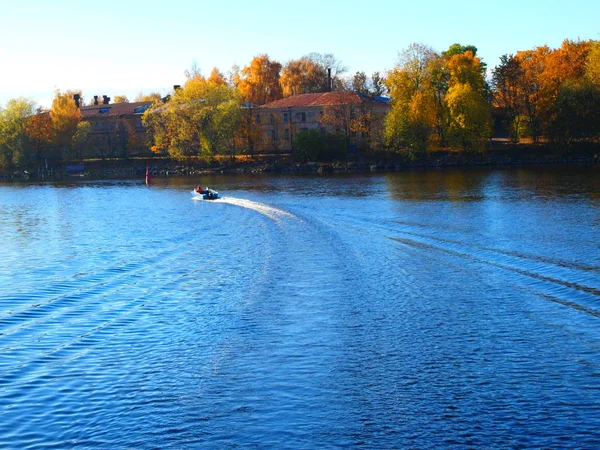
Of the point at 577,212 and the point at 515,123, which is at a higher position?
the point at 515,123

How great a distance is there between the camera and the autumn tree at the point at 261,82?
157000 mm

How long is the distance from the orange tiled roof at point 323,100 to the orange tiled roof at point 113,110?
112 feet

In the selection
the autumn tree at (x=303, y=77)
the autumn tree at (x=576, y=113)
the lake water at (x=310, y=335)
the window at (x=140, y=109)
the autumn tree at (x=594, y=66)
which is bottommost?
the lake water at (x=310, y=335)

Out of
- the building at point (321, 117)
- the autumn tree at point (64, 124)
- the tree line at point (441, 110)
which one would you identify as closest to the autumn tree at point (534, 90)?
the tree line at point (441, 110)

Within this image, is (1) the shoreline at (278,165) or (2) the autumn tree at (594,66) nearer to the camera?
(2) the autumn tree at (594,66)

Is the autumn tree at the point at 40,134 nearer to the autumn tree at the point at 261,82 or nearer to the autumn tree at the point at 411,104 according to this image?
the autumn tree at the point at 261,82

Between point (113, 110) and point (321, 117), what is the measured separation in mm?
54201

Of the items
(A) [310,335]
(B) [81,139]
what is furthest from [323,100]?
(A) [310,335]

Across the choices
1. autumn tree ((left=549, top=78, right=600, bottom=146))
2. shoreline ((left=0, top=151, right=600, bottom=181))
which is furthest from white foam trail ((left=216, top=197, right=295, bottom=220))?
autumn tree ((left=549, top=78, right=600, bottom=146))

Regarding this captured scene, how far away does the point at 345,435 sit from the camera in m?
13.5

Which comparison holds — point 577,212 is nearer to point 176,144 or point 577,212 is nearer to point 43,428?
point 43,428

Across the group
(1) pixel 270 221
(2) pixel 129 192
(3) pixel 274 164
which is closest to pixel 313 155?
(3) pixel 274 164

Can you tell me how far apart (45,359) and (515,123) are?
9912 cm

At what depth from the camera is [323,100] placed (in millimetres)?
122000
